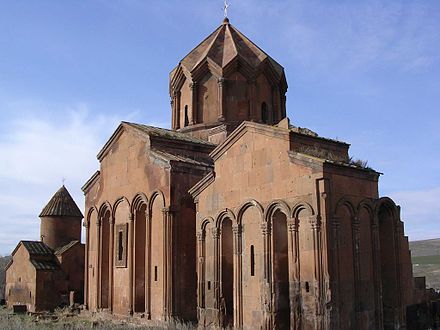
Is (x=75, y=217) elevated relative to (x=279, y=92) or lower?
lower

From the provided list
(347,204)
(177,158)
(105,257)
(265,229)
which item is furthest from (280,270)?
(105,257)

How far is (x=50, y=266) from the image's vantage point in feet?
68.8

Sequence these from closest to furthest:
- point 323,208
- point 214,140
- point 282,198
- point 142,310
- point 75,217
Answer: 1. point 323,208
2. point 282,198
3. point 142,310
4. point 214,140
5. point 75,217

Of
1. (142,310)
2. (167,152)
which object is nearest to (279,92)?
(167,152)

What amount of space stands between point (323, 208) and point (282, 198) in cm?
111

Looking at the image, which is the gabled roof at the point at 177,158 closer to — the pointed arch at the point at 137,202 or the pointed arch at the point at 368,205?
the pointed arch at the point at 137,202

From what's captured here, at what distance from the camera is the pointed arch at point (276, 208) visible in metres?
10.3

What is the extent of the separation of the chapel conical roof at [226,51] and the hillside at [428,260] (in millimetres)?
20987

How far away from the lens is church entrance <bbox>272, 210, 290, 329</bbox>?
34.2ft

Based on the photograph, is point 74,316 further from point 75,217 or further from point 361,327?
point 361,327

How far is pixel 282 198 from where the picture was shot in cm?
1052

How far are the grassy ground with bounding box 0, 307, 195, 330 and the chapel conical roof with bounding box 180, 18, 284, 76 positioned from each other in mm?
8525

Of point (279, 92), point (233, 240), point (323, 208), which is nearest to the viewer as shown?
point (323, 208)

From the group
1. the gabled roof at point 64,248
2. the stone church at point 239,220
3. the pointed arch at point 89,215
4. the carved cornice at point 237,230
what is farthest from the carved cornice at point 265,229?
the gabled roof at point 64,248
